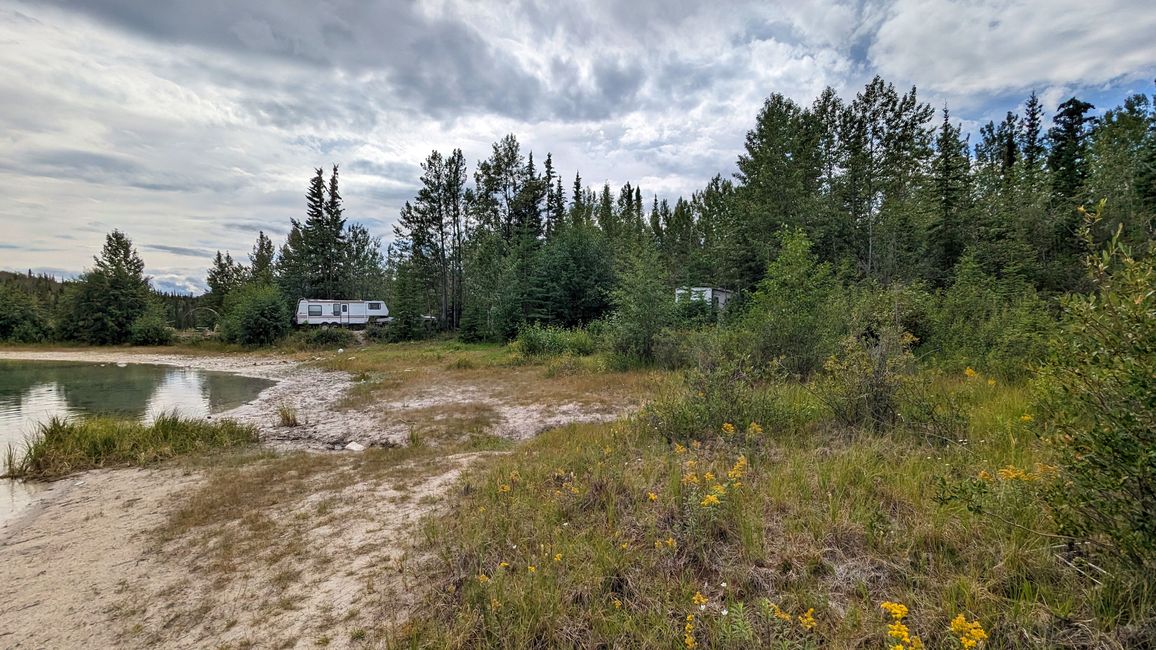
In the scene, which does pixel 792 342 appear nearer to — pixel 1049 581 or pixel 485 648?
pixel 1049 581

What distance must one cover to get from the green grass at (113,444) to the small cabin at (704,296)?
1337 centimetres

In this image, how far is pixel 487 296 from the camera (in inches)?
1196

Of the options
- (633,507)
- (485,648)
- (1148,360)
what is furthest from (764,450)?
(485,648)

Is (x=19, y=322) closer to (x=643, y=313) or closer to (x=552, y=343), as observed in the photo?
(x=552, y=343)

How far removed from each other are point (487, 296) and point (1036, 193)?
30.5 meters

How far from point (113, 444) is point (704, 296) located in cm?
1851

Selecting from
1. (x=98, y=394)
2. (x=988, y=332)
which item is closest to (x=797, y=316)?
(x=988, y=332)

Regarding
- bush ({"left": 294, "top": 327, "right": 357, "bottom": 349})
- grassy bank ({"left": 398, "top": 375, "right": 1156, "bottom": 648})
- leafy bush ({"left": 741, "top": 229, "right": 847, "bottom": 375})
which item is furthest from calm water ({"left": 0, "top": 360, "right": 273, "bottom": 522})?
leafy bush ({"left": 741, "top": 229, "right": 847, "bottom": 375})

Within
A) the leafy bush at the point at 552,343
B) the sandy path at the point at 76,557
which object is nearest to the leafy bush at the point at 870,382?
the sandy path at the point at 76,557

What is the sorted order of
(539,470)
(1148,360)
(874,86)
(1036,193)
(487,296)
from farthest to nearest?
1. (487,296)
2. (874,86)
3. (1036,193)
4. (539,470)
5. (1148,360)

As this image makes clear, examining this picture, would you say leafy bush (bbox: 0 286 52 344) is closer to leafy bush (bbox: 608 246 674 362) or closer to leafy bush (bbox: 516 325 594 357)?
leafy bush (bbox: 516 325 594 357)

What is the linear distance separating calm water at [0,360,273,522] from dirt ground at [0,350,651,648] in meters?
1.86

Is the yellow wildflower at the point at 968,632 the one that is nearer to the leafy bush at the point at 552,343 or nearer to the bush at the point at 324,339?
the leafy bush at the point at 552,343

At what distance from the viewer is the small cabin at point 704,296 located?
17656 mm
